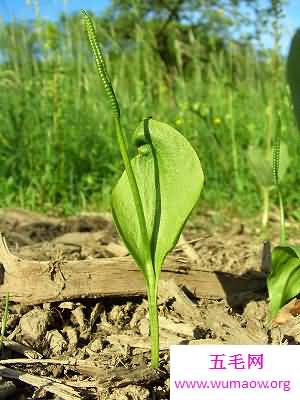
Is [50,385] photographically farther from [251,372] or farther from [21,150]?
[21,150]

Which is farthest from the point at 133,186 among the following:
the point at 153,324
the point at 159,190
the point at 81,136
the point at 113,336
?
the point at 81,136

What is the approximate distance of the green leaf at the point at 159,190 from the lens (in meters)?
0.76

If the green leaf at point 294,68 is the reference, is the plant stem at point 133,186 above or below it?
below

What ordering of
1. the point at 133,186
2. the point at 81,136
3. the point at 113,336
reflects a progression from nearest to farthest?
the point at 133,186
the point at 113,336
the point at 81,136

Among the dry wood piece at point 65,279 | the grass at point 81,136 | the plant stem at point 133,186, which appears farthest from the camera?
the grass at point 81,136

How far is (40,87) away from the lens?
2.68 metres

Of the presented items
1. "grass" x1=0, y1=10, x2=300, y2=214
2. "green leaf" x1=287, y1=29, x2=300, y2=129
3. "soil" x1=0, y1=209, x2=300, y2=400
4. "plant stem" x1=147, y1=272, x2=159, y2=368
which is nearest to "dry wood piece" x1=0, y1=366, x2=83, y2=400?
"soil" x1=0, y1=209, x2=300, y2=400

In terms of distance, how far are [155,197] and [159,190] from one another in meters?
0.01

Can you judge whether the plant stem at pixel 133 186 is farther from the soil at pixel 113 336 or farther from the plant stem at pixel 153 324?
the soil at pixel 113 336

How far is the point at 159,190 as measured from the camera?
783 millimetres

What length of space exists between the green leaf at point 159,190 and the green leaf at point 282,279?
0.14 metres


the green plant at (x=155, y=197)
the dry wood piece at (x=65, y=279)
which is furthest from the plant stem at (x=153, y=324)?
the dry wood piece at (x=65, y=279)

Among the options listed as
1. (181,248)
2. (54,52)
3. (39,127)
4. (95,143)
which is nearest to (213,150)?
(95,143)

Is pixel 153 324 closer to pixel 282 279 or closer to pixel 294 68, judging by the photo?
pixel 282 279
